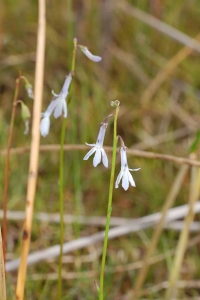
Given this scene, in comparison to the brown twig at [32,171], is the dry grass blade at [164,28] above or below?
above

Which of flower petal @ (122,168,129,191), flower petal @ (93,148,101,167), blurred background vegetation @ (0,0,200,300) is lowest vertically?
flower petal @ (122,168,129,191)

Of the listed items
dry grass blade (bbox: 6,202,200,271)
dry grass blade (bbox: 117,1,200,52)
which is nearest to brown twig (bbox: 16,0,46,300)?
dry grass blade (bbox: 6,202,200,271)

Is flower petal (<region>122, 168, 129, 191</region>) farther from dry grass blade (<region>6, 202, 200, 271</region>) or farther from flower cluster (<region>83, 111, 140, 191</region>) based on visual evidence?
dry grass blade (<region>6, 202, 200, 271</region>)

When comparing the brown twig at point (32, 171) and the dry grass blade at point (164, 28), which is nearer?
the brown twig at point (32, 171)

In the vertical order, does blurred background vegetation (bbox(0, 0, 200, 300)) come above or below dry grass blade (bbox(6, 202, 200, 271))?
above

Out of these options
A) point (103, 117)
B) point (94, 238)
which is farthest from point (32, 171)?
point (103, 117)

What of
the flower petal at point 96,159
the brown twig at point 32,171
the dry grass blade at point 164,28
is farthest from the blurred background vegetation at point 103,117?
the flower petal at point 96,159

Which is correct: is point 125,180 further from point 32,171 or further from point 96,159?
point 32,171

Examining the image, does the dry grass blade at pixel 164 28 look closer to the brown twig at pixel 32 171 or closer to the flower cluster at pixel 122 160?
the brown twig at pixel 32 171
